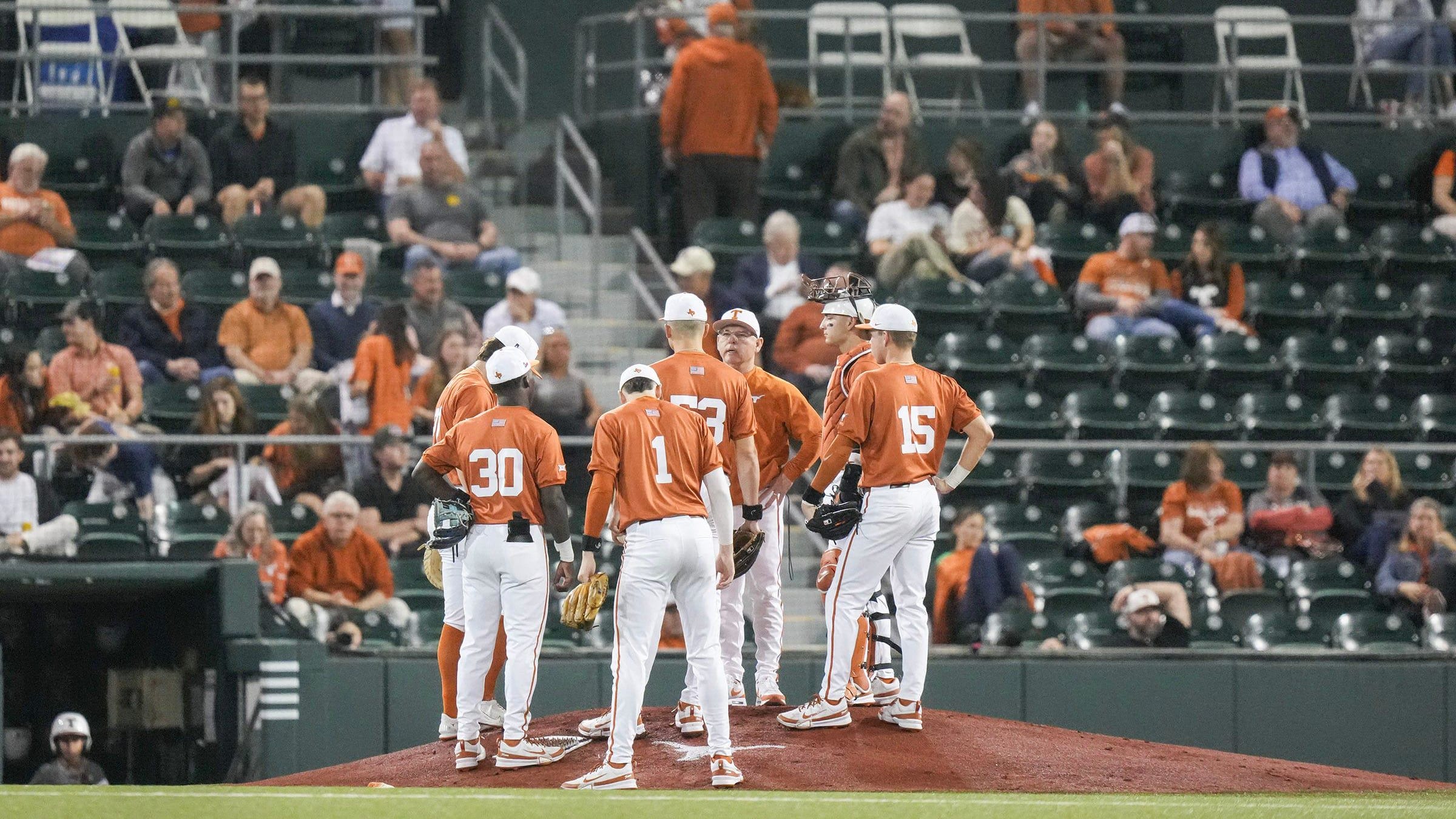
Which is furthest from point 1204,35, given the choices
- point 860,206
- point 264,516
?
point 264,516

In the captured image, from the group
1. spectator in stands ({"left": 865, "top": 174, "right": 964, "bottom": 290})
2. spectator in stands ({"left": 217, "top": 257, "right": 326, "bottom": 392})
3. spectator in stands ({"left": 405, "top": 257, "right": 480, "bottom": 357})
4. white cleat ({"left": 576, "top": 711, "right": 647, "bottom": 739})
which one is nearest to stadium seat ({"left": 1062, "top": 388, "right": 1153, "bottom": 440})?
spectator in stands ({"left": 865, "top": 174, "right": 964, "bottom": 290})

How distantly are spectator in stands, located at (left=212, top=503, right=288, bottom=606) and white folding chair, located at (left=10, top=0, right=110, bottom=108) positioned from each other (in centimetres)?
526

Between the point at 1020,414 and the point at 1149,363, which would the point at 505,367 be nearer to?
the point at 1020,414

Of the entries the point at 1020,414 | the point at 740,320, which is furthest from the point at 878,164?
the point at 740,320

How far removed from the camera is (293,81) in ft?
55.0

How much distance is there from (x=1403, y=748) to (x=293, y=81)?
9799mm

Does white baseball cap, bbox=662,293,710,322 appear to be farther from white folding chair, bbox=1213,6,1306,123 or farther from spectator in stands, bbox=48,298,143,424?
white folding chair, bbox=1213,6,1306,123

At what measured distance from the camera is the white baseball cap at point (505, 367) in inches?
347

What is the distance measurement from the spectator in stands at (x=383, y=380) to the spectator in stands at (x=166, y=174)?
2.57m

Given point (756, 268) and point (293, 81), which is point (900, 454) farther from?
point (293, 81)

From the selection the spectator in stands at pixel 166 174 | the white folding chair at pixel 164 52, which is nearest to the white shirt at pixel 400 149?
the spectator in stands at pixel 166 174

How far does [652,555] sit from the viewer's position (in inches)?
333

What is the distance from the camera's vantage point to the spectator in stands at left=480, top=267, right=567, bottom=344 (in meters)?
13.0

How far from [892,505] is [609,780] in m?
1.74
